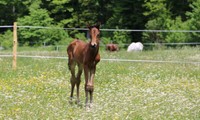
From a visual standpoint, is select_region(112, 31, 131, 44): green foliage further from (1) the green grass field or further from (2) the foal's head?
(2) the foal's head

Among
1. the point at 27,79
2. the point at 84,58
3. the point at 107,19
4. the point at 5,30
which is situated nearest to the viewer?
the point at 84,58

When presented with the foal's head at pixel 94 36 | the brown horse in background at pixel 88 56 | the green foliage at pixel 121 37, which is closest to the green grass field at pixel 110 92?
the brown horse in background at pixel 88 56

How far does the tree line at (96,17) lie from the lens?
49.3 meters

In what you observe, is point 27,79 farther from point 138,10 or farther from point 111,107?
point 138,10

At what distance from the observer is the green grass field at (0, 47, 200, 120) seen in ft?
30.8

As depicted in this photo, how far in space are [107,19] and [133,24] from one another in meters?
4.62

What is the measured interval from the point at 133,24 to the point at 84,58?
146 feet

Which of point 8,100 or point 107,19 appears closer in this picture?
point 8,100

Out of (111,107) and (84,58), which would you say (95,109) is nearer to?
(111,107)

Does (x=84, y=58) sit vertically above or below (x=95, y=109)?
above

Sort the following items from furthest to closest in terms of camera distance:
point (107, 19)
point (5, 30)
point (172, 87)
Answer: point (107, 19) < point (5, 30) < point (172, 87)

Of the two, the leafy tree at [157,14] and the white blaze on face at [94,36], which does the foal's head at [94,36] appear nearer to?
the white blaze on face at [94,36]

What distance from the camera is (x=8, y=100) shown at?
10.9m

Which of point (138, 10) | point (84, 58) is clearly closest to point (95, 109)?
point (84, 58)
